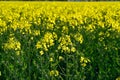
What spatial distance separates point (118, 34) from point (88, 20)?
93.8 inches

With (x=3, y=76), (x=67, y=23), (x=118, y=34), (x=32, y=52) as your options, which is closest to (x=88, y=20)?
(x=67, y=23)

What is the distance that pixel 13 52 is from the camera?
16.3ft

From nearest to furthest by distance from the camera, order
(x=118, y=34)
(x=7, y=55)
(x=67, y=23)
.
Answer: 1. (x=7, y=55)
2. (x=118, y=34)
3. (x=67, y=23)

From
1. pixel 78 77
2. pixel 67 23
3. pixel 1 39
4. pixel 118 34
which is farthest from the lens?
pixel 67 23

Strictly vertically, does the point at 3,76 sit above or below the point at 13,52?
below

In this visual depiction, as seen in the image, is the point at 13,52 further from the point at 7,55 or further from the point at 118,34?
the point at 118,34

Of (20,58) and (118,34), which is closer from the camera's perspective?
(20,58)

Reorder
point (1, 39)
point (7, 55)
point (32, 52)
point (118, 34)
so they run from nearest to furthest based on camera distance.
Answer: point (7, 55), point (32, 52), point (118, 34), point (1, 39)

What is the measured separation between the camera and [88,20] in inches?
328

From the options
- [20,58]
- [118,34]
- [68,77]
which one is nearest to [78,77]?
[68,77]

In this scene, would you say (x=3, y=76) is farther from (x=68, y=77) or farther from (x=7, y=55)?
(x=68, y=77)

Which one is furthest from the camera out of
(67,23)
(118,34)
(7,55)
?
(67,23)

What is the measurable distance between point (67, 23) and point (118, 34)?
2.09 metres

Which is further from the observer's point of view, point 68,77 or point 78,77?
point 68,77
